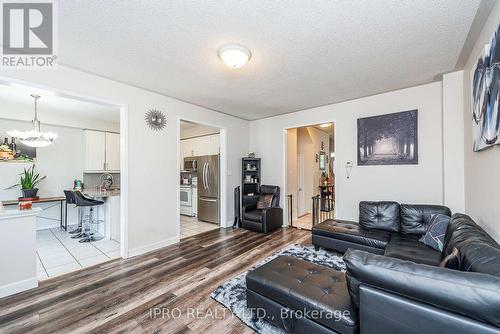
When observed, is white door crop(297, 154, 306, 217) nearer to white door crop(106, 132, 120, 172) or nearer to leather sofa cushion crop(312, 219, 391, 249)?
leather sofa cushion crop(312, 219, 391, 249)

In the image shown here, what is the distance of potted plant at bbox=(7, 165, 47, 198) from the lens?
4161 mm

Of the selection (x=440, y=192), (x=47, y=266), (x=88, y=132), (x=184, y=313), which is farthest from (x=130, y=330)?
(x=88, y=132)

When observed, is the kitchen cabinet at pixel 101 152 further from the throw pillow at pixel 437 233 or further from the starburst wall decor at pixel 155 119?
the throw pillow at pixel 437 233

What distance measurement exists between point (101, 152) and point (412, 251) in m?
6.84

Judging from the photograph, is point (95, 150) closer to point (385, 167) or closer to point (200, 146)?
point (200, 146)

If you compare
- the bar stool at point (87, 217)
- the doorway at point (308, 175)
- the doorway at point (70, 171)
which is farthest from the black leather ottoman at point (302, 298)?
the bar stool at point (87, 217)

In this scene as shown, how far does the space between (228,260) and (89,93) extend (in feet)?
10.0

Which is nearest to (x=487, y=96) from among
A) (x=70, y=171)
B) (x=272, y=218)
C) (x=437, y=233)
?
(x=437, y=233)

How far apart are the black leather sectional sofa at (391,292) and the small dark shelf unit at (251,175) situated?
3.04m

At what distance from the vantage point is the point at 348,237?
9.87ft

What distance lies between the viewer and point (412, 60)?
2.62 m

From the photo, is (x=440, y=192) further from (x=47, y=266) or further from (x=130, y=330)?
(x=47, y=266)

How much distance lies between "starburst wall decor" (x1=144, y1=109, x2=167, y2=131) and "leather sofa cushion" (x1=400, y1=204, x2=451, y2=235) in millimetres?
4061
